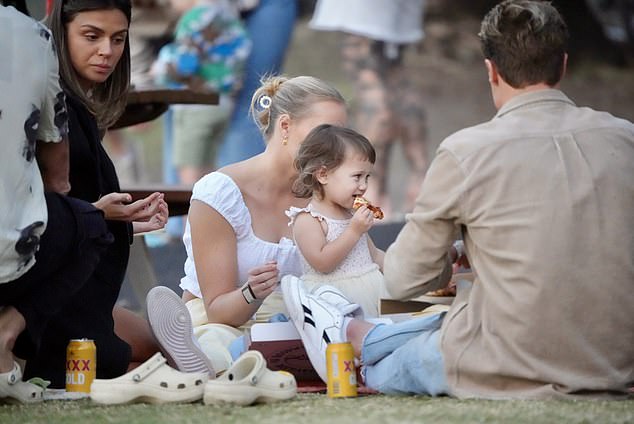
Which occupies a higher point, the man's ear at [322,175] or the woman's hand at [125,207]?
the woman's hand at [125,207]

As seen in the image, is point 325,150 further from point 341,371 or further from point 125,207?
point 341,371

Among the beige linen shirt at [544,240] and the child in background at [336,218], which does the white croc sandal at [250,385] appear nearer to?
the beige linen shirt at [544,240]

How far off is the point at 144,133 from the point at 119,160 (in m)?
0.59

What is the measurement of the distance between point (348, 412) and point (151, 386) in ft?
1.64

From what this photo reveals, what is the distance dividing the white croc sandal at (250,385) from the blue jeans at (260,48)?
4270 mm

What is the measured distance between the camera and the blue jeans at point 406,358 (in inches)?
130

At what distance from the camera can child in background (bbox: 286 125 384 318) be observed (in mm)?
4148


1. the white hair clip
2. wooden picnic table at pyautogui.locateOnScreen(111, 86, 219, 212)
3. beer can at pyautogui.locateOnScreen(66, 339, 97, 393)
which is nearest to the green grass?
beer can at pyautogui.locateOnScreen(66, 339, 97, 393)

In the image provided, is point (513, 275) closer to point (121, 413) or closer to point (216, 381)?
point (216, 381)

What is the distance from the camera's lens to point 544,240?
3.12m

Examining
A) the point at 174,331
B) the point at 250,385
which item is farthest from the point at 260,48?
the point at 250,385

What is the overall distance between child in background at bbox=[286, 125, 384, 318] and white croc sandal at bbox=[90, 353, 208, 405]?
920 millimetres

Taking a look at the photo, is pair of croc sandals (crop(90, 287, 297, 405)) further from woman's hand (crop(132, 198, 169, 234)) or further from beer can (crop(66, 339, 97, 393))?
woman's hand (crop(132, 198, 169, 234))

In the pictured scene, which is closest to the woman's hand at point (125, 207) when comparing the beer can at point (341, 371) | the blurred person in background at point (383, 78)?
the beer can at point (341, 371)
